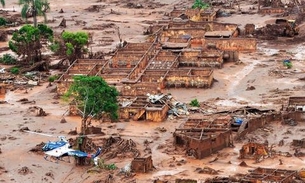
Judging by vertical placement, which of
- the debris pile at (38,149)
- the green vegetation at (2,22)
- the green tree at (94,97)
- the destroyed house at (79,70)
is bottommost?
the debris pile at (38,149)

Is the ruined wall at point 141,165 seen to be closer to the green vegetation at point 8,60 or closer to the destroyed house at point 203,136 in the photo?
the destroyed house at point 203,136

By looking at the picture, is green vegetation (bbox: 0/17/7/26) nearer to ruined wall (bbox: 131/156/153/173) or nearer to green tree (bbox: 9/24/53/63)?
green tree (bbox: 9/24/53/63)

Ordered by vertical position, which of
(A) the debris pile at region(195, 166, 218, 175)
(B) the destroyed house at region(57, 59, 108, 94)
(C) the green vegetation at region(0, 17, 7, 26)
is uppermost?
(C) the green vegetation at region(0, 17, 7, 26)

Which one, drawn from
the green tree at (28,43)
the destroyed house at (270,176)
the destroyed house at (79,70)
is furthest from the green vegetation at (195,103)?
the green tree at (28,43)

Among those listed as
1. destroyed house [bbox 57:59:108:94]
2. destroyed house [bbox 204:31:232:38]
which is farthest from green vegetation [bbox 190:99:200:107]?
destroyed house [bbox 204:31:232:38]

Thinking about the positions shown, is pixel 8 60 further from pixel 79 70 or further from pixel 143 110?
pixel 143 110

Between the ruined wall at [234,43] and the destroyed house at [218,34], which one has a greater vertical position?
the destroyed house at [218,34]

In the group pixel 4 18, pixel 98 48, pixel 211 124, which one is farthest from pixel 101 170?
pixel 4 18
